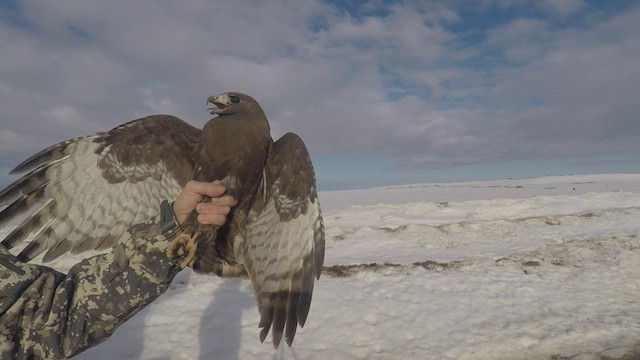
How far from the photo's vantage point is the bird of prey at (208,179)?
3.47 metres

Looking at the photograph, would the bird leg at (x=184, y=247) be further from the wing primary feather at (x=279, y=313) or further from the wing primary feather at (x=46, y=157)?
the wing primary feather at (x=46, y=157)

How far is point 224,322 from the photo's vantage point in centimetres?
701

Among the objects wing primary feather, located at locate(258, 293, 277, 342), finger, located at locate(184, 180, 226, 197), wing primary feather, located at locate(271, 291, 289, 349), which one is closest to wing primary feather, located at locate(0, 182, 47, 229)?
finger, located at locate(184, 180, 226, 197)

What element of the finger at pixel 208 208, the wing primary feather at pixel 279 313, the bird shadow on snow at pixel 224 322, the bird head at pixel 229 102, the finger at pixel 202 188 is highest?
the bird head at pixel 229 102

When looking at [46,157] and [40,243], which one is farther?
[46,157]

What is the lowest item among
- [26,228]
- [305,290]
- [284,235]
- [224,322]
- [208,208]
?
[224,322]

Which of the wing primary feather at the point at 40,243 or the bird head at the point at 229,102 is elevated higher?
the bird head at the point at 229,102

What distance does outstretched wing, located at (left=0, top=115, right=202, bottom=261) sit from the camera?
3.66m

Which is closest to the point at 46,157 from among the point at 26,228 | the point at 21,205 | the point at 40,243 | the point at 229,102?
the point at 21,205

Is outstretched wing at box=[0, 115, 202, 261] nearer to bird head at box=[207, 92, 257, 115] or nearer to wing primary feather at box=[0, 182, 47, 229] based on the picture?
wing primary feather at box=[0, 182, 47, 229]

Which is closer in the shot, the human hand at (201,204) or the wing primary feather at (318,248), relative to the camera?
the human hand at (201,204)

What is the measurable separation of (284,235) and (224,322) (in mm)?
3871

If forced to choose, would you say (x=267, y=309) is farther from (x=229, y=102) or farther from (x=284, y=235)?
(x=229, y=102)

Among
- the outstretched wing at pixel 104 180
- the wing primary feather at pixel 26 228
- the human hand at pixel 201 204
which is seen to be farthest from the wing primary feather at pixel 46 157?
the human hand at pixel 201 204
